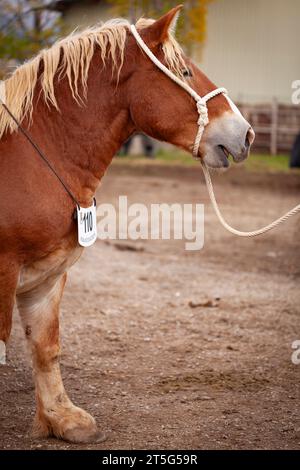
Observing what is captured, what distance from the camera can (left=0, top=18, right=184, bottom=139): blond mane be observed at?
3266mm

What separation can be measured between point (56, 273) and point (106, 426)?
930 millimetres

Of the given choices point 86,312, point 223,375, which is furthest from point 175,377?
point 86,312

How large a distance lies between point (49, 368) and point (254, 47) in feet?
70.7

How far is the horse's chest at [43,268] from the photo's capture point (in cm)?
318

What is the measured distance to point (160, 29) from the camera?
128 inches

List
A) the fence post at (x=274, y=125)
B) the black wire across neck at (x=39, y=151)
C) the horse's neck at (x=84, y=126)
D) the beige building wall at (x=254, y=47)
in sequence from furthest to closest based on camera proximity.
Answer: the beige building wall at (x=254, y=47) → the fence post at (x=274, y=125) → the horse's neck at (x=84, y=126) → the black wire across neck at (x=39, y=151)

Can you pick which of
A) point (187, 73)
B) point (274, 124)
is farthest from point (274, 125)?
point (187, 73)

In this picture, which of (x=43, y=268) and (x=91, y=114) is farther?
(x=91, y=114)

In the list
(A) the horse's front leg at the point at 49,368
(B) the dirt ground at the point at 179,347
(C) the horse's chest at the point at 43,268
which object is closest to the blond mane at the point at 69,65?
(C) the horse's chest at the point at 43,268

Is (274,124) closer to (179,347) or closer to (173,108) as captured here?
(179,347)

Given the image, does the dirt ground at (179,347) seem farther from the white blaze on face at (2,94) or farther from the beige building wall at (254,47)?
the beige building wall at (254,47)

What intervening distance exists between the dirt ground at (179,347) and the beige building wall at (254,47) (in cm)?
1513
